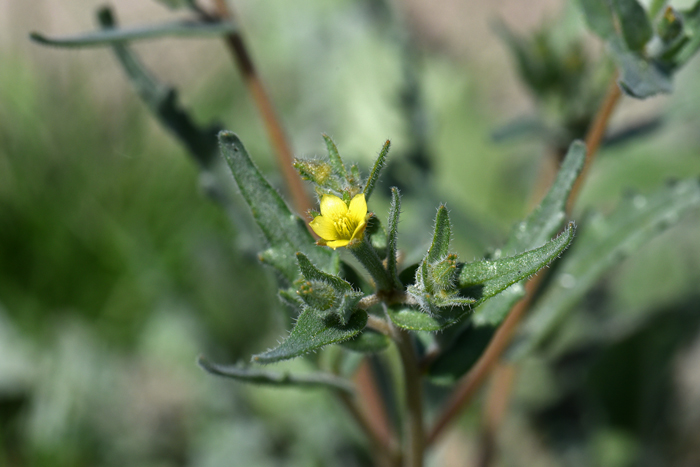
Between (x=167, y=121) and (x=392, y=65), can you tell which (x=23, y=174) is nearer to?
(x=392, y=65)

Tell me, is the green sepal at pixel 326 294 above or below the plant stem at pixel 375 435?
above

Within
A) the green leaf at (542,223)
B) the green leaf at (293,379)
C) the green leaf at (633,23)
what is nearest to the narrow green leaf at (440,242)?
the green leaf at (542,223)

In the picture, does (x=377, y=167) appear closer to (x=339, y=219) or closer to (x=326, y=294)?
(x=339, y=219)

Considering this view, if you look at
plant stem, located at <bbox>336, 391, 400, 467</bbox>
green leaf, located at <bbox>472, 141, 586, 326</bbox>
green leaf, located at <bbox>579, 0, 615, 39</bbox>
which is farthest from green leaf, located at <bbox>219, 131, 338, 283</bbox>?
green leaf, located at <bbox>579, 0, 615, 39</bbox>

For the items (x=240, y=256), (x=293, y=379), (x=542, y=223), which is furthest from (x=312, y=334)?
(x=240, y=256)

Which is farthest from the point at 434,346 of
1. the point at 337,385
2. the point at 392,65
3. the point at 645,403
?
the point at 392,65

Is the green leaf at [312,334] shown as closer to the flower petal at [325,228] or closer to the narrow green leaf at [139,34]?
the flower petal at [325,228]

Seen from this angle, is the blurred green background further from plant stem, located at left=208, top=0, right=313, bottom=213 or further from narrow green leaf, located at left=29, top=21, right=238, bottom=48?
narrow green leaf, located at left=29, top=21, right=238, bottom=48
